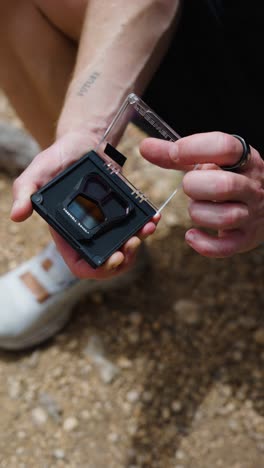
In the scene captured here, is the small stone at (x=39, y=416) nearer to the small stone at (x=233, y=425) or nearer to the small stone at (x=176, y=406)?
the small stone at (x=176, y=406)

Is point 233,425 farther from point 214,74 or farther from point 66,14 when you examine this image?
point 66,14

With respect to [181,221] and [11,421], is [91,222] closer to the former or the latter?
[11,421]

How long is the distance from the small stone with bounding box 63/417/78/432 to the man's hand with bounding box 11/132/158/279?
0.50 metres

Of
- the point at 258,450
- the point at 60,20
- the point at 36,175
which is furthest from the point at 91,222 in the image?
the point at 258,450

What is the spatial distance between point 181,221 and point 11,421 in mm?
699

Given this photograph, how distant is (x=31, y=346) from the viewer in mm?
1460

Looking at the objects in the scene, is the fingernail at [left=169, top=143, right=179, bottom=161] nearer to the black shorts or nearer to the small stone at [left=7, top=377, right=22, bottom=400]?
the black shorts

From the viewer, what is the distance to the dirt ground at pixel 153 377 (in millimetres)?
1311

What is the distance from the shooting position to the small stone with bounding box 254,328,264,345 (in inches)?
56.9

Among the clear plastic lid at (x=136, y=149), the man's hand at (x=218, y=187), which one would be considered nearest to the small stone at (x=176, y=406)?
the clear plastic lid at (x=136, y=149)

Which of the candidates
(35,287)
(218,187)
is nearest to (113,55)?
(218,187)

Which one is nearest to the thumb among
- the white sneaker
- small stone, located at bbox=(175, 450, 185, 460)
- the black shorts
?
the black shorts

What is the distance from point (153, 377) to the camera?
55.7 inches

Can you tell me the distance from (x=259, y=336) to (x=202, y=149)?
736 mm
